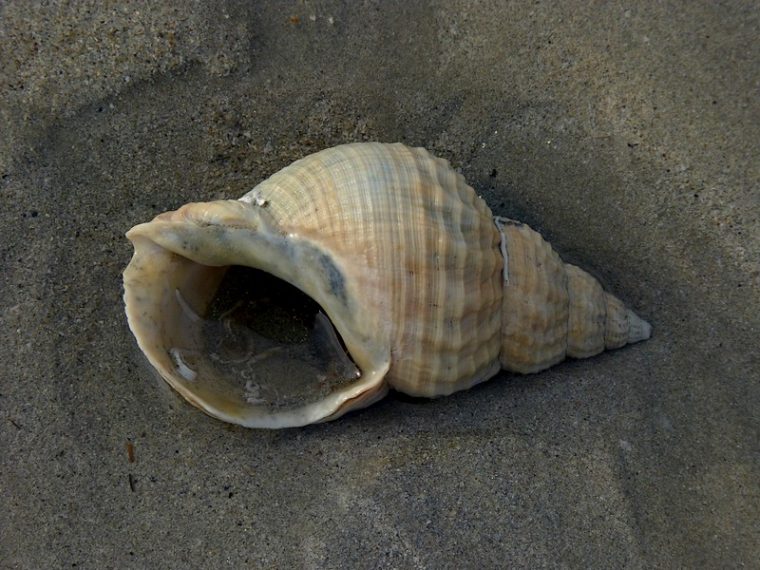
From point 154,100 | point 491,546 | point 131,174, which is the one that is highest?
point 154,100

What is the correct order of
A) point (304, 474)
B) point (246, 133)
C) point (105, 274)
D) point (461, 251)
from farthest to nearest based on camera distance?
point (246, 133)
point (105, 274)
point (304, 474)
point (461, 251)

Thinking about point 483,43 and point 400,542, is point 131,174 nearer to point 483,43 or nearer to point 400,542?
point 483,43

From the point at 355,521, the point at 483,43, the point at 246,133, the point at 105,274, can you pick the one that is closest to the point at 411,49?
the point at 483,43

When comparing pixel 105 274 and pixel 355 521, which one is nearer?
pixel 355 521

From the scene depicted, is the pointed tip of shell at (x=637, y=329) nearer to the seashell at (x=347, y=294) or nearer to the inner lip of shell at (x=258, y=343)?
the seashell at (x=347, y=294)

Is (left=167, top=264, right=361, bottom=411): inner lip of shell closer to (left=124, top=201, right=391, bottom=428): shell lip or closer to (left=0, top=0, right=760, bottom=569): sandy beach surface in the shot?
(left=124, top=201, right=391, bottom=428): shell lip

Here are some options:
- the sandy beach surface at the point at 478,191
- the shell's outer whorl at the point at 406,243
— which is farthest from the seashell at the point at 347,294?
the sandy beach surface at the point at 478,191

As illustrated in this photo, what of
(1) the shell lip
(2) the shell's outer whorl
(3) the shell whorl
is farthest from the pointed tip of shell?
(1) the shell lip

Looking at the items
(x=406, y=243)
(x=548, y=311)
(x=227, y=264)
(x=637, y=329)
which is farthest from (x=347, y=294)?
(x=637, y=329)
